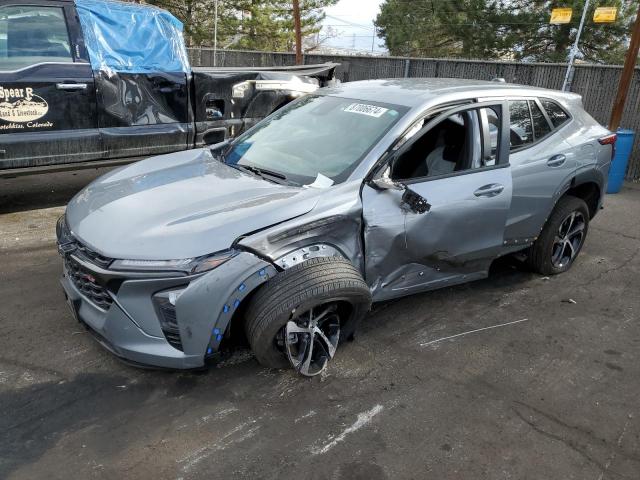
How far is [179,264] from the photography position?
2.71 metres

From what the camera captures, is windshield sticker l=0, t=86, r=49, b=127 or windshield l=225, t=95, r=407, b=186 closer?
windshield l=225, t=95, r=407, b=186

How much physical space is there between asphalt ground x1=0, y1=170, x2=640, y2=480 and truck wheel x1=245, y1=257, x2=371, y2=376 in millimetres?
182

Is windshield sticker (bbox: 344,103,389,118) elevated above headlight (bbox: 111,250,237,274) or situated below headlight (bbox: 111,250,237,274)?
above

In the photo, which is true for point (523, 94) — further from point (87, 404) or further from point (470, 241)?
point (87, 404)

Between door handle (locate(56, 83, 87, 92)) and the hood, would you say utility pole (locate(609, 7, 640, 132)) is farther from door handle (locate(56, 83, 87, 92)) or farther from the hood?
door handle (locate(56, 83, 87, 92))

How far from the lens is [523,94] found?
429cm

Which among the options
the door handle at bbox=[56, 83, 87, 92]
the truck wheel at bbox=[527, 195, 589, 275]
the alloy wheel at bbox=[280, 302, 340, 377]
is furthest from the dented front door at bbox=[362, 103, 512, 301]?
the door handle at bbox=[56, 83, 87, 92]

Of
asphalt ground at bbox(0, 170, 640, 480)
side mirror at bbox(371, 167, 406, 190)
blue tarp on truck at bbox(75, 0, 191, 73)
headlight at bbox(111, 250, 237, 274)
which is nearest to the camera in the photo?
asphalt ground at bbox(0, 170, 640, 480)

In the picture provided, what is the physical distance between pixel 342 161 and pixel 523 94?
182cm

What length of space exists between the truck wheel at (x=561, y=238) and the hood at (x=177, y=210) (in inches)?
96.6

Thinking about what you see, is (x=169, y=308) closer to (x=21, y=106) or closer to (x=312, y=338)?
(x=312, y=338)

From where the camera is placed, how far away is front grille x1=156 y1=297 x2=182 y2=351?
273 cm

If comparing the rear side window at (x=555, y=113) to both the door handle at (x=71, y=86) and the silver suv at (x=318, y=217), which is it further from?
the door handle at (x=71, y=86)

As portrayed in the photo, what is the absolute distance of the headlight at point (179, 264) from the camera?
2.70 metres
